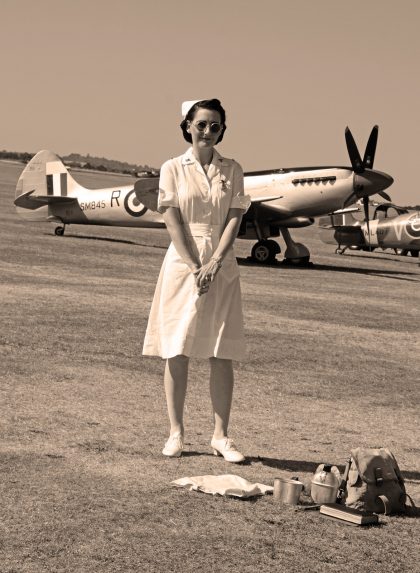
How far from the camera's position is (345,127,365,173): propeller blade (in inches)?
1116

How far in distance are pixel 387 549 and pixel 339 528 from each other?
0.38 metres

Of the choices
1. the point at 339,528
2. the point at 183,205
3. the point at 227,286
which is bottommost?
the point at 339,528

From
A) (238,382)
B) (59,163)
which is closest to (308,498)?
(238,382)

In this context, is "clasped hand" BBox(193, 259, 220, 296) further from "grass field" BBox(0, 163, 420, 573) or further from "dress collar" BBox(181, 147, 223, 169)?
"grass field" BBox(0, 163, 420, 573)

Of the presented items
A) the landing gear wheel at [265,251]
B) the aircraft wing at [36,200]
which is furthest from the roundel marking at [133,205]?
the landing gear wheel at [265,251]

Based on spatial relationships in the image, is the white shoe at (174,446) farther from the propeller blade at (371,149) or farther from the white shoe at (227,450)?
the propeller blade at (371,149)

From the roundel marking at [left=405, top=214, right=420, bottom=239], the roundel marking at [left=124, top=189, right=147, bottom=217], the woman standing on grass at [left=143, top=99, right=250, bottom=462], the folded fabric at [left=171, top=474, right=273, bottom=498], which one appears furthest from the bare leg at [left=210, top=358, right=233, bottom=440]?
the roundel marking at [left=405, top=214, right=420, bottom=239]

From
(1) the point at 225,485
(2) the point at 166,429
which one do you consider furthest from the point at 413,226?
(1) the point at 225,485

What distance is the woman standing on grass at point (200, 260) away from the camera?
629cm

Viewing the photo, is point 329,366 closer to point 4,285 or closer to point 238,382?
point 238,382

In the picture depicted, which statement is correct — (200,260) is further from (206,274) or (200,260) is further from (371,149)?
(371,149)

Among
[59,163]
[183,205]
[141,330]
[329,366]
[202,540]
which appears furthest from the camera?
[59,163]

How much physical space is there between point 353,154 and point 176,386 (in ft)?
74.7

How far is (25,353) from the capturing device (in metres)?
9.98
